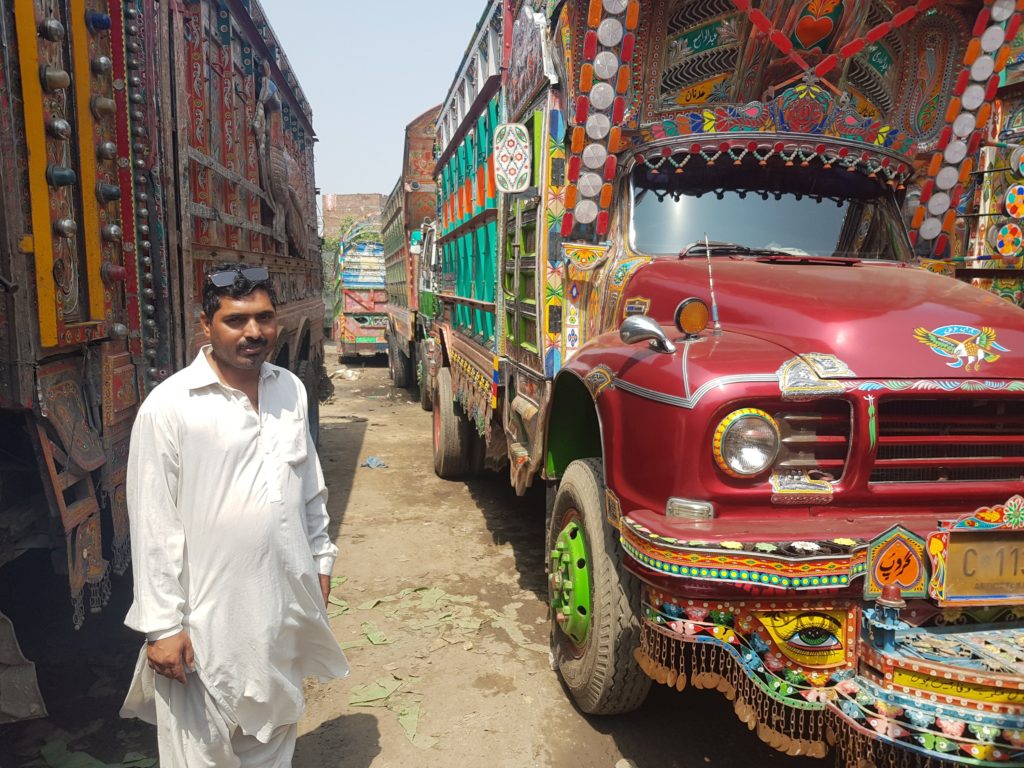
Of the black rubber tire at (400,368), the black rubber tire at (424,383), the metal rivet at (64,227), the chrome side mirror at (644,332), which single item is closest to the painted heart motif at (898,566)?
the chrome side mirror at (644,332)

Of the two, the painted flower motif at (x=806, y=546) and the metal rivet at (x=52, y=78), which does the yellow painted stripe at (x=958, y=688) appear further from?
the metal rivet at (x=52, y=78)

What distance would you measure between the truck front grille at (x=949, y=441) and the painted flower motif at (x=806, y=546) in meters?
0.40

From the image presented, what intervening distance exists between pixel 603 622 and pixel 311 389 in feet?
19.2

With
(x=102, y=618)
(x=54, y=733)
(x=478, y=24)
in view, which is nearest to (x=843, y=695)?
(x=54, y=733)

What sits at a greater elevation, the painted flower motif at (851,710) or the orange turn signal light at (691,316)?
the orange turn signal light at (691,316)

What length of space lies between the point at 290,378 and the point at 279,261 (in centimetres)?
424

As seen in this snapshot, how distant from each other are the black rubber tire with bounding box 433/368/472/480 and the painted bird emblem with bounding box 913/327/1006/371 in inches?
185

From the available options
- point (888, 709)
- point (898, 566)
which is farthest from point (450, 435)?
point (888, 709)

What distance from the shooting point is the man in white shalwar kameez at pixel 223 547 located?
193 cm

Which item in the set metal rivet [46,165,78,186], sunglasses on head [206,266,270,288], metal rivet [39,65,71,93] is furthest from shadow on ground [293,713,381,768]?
metal rivet [39,65,71,93]

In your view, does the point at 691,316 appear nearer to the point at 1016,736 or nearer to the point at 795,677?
the point at 795,677

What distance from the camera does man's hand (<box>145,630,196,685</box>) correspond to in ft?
6.27

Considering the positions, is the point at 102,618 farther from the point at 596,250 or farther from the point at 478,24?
the point at 478,24

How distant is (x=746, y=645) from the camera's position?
1.95 metres
